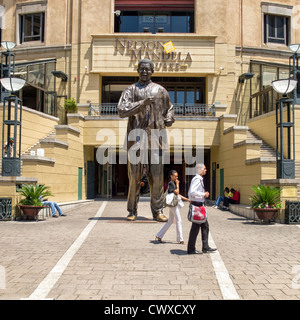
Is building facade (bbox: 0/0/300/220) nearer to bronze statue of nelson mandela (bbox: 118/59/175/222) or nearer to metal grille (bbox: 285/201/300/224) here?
metal grille (bbox: 285/201/300/224)

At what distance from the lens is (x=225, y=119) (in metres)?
20.1

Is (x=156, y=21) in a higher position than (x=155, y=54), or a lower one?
higher

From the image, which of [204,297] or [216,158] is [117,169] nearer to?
[216,158]

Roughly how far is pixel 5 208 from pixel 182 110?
45.4 feet

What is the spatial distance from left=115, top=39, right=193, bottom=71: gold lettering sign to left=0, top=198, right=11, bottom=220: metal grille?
14.8m

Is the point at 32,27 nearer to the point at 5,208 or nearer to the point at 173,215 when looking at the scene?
the point at 5,208

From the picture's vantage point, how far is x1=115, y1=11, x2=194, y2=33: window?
2495 cm

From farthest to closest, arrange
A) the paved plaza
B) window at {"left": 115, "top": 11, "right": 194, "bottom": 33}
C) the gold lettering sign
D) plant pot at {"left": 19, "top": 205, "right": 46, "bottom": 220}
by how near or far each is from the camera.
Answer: window at {"left": 115, "top": 11, "right": 194, "bottom": 33}, the gold lettering sign, plant pot at {"left": 19, "top": 205, "right": 46, "bottom": 220}, the paved plaza

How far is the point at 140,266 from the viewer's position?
5.54 metres

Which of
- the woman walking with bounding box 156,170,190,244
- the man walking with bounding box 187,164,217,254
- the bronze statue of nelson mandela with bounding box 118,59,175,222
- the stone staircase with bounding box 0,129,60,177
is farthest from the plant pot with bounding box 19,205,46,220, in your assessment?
the man walking with bounding box 187,164,217,254

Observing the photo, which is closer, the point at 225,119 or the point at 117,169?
the point at 225,119

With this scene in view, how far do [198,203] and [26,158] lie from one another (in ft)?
31.3

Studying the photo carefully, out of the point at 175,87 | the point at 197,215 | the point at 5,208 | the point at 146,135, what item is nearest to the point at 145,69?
the point at 146,135

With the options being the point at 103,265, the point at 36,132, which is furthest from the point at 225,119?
the point at 103,265
